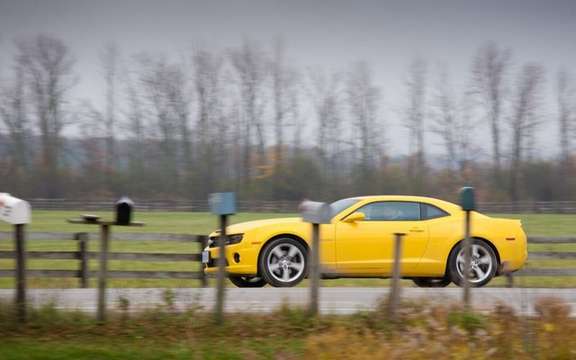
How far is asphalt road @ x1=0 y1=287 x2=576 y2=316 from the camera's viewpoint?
8188 mm

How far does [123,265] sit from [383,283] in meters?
6.53

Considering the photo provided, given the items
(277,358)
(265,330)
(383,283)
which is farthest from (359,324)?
(383,283)

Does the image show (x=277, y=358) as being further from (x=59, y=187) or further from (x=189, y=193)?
(x=59, y=187)

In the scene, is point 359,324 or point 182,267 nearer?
point 359,324

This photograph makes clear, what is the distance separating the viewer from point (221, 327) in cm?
758

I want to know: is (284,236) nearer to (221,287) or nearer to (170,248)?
(221,287)

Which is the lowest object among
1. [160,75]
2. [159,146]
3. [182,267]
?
[182,267]

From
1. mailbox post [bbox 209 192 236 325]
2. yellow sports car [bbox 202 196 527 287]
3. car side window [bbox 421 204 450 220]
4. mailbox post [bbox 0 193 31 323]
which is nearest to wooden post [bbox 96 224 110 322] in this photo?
mailbox post [bbox 0 193 31 323]

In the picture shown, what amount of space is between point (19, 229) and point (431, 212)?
249 inches

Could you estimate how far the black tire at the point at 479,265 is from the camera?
37.1 ft

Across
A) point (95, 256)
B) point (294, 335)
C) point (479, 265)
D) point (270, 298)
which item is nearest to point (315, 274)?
point (294, 335)

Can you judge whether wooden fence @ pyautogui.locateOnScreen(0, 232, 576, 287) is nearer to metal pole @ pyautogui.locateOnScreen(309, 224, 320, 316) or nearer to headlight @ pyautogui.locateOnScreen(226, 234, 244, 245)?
headlight @ pyautogui.locateOnScreen(226, 234, 244, 245)

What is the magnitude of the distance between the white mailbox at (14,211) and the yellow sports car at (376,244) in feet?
13.5

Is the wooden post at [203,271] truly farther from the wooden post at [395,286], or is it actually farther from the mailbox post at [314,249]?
the wooden post at [395,286]
